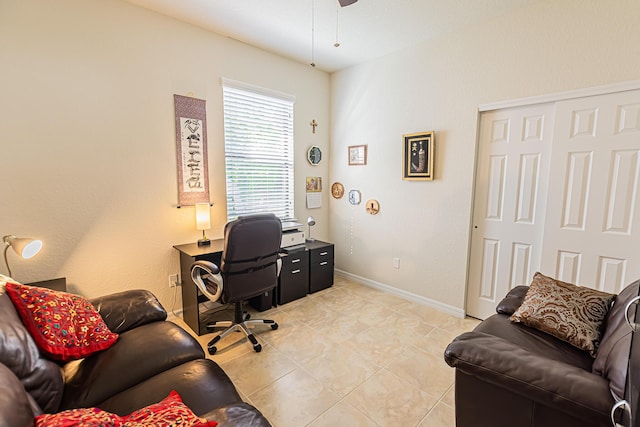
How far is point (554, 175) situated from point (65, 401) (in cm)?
341

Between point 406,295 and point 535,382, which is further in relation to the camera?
point 406,295

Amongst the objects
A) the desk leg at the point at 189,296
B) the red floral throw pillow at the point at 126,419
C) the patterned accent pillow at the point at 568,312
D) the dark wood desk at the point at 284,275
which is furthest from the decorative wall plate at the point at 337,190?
the red floral throw pillow at the point at 126,419

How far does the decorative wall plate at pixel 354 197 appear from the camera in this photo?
152 inches

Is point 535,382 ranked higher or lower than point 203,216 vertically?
lower

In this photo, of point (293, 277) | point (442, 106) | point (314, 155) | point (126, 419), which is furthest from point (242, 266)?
point (442, 106)

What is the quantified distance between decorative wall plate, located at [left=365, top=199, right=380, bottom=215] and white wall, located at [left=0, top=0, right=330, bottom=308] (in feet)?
5.85

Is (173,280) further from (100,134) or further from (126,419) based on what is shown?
(126,419)

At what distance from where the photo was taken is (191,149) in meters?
2.86

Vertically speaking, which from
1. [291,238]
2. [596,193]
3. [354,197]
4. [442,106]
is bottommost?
[291,238]

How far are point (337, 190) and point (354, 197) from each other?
318mm

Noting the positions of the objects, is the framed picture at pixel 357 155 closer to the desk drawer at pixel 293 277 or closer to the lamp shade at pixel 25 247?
the desk drawer at pixel 293 277

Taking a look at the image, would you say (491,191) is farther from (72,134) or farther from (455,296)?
(72,134)

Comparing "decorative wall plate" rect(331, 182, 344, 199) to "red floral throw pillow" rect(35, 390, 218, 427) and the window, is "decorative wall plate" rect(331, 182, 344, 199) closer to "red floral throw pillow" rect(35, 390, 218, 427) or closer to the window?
the window

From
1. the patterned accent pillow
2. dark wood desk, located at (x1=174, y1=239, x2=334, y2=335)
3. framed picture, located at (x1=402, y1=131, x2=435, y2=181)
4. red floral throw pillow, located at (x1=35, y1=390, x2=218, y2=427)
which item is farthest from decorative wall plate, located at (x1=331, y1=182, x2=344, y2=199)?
red floral throw pillow, located at (x1=35, y1=390, x2=218, y2=427)
